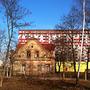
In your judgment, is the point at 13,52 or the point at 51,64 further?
the point at 51,64

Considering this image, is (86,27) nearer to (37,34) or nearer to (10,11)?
(10,11)

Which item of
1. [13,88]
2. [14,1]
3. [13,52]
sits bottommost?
[13,88]

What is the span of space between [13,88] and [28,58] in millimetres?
56052

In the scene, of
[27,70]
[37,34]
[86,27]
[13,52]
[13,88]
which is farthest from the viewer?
[37,34]

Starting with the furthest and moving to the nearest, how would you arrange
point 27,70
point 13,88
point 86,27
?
point 27,70 → point 86,27 → point 13,88

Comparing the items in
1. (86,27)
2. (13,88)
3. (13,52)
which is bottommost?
(13,88)

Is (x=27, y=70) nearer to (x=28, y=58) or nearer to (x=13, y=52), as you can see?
(x=28, y=58)

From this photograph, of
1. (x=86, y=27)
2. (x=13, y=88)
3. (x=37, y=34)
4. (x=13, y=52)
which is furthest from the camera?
(x=37, y=34)

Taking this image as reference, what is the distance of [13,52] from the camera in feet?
119

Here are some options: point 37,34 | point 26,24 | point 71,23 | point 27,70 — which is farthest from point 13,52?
point 37,34

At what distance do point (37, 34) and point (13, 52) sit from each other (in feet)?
262

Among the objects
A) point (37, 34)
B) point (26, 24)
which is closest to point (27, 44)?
point (37, 34)

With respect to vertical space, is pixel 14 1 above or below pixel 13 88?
above

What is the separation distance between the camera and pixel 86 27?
110 ft
